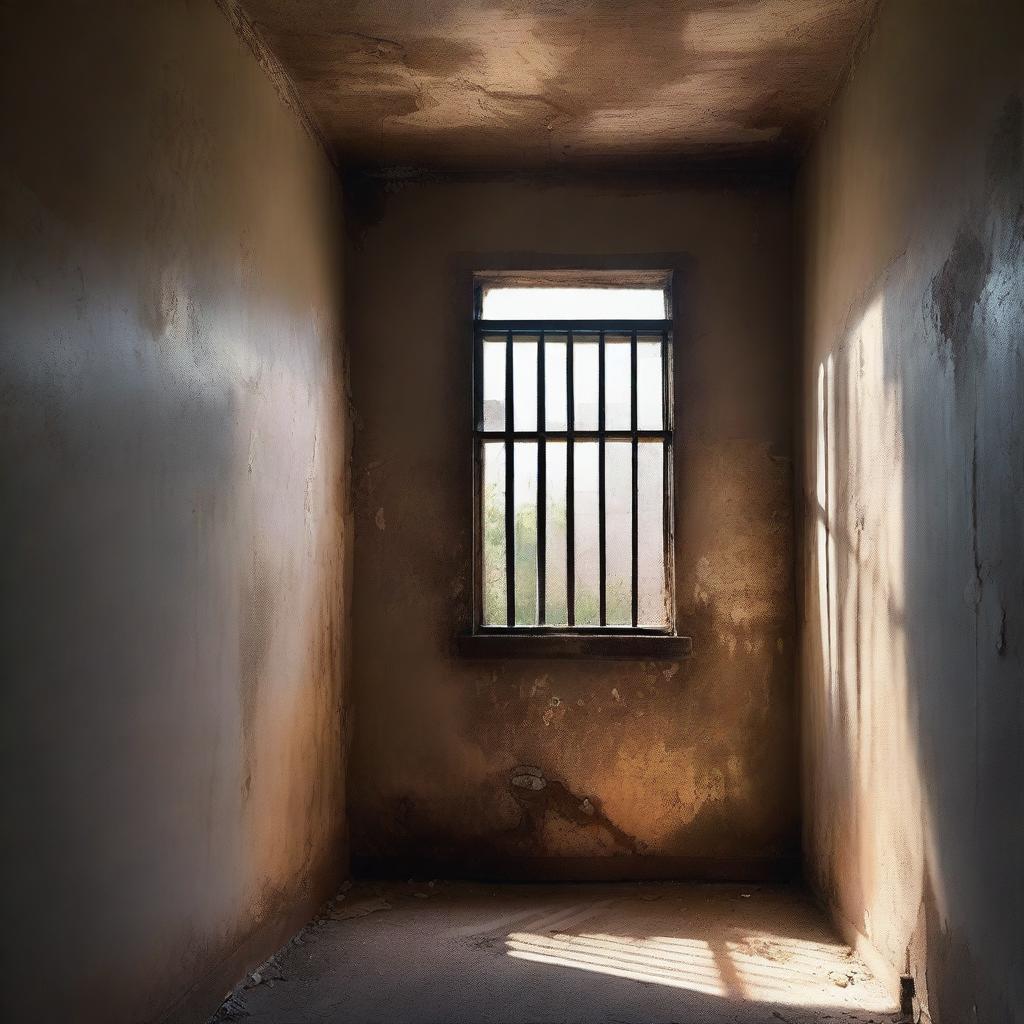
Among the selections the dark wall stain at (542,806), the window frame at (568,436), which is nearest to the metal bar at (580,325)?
the window frame at (568,436)

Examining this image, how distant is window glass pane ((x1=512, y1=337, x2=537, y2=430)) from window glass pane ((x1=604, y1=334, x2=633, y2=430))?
0.31m

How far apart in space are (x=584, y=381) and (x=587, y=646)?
1.13 m

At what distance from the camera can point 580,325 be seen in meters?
4.38

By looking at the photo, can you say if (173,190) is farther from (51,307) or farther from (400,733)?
(400,733)

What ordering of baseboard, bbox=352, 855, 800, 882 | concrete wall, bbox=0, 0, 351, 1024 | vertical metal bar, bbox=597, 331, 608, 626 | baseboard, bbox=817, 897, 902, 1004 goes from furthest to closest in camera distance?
vertical metal bar, bbox=597, 331, 608, 626, baseboard, bbox=352, 855, 800, 882, baseboard, bbox=817, 897, 902, 1004, concrete wall, bbox=0, 0, 351, 1024

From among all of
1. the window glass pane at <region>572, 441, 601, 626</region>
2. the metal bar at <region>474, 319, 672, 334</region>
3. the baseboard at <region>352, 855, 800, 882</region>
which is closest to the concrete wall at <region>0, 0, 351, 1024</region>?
the baseboard at <region>352, 855, 800, 882</region>

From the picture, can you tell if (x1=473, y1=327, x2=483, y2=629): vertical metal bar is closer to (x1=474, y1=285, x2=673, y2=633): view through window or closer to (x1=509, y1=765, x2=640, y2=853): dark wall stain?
(x1=474, y1=285, x2=673, y2=633): view through window

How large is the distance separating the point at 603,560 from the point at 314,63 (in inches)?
87.3

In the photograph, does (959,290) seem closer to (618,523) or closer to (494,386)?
(618,523)

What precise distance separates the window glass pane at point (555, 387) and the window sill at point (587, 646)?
2.98 ft

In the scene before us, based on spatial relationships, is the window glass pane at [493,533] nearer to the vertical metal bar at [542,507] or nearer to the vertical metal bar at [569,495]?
the vertical metal bar at [542,507]

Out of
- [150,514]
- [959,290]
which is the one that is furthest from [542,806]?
[959,290]

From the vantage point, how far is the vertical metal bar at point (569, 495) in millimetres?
4328

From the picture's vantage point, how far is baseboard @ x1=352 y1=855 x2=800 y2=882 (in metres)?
4.21
